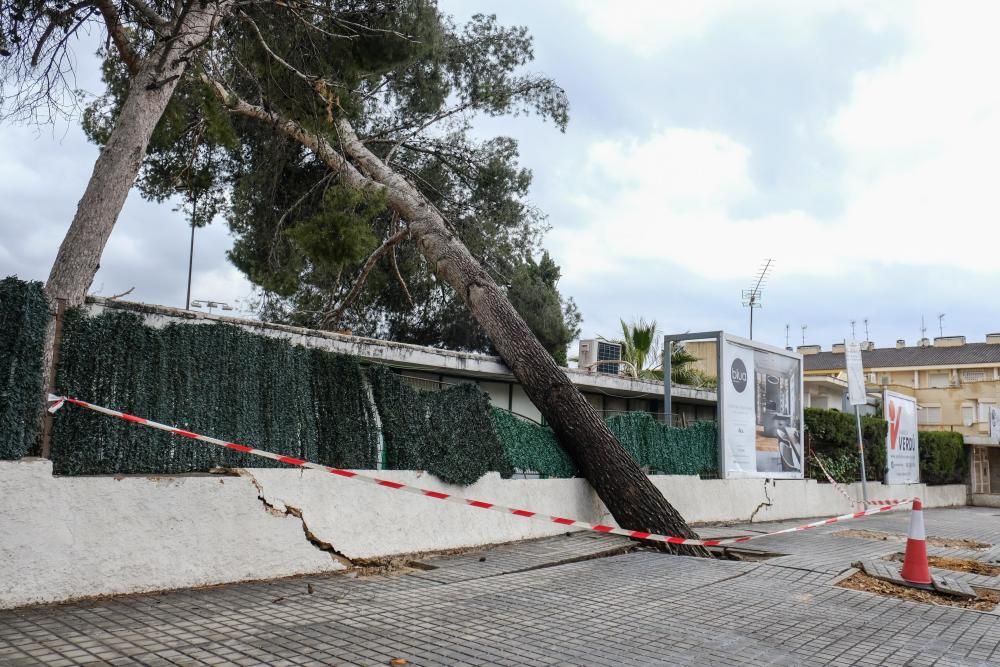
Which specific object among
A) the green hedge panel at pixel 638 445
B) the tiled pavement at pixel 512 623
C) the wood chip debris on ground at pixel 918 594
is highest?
the green hedge panel at pixel 638 445

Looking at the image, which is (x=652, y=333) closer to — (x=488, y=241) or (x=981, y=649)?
(x=488, y=241)

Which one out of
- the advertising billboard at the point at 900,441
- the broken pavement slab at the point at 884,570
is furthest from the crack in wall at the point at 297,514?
the advertising billboard at the point at 900,441

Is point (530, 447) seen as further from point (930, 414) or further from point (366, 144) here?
point (930, 414)

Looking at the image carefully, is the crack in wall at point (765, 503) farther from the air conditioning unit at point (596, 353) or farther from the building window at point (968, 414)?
the building window at point (968, 414)

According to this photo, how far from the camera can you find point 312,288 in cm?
1802

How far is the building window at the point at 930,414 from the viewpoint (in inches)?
2175

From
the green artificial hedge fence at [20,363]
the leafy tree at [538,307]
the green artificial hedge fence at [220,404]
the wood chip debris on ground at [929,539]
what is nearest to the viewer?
the green artificial hedge fence at [20,363]

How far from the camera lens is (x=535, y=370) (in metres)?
12.2

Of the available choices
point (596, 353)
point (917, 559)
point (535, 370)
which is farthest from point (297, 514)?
point (596, 353)

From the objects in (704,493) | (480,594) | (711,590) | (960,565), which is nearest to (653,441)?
(704,493)

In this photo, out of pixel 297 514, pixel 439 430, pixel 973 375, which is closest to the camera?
pixel 297 514

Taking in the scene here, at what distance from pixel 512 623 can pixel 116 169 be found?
5696 mm

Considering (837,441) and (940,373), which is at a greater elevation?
(940,373)

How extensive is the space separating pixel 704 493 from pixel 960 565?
4.92 m
